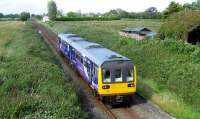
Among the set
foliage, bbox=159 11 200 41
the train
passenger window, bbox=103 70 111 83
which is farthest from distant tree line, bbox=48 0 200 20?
passenger window, bbox=103 70 111 83

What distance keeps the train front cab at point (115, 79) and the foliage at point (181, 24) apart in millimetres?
20778

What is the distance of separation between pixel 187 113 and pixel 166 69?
7297 mm

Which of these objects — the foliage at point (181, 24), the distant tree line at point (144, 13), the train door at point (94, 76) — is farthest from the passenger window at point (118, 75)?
the distant tree line at point (144, 13)

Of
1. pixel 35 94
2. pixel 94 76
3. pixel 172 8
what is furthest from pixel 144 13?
pixel 35 94

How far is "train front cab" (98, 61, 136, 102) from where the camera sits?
21891 millimetres

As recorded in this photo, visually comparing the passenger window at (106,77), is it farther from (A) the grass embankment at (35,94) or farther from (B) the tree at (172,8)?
(B) the tree at (172,8)

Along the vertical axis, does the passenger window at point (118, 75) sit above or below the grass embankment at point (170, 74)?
above

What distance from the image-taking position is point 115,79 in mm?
22062

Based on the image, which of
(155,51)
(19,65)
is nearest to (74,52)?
(155,51)

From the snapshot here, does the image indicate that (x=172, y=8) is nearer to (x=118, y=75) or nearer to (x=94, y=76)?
(x=94, y=76)

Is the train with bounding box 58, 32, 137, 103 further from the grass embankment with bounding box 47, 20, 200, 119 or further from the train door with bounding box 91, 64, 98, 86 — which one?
the grass embankment with bounding box 47, 20, 200, 119

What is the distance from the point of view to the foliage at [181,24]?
41625 mm

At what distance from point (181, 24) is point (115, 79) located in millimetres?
22452

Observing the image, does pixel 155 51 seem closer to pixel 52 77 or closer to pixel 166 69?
pixel 166 69
